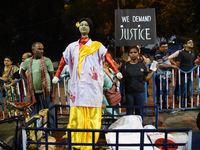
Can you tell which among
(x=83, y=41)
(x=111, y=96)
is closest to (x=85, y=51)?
(x=83, y=41)

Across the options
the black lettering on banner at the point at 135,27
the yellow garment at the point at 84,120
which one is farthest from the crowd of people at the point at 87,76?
the black lettering on banner at the point at 135,27

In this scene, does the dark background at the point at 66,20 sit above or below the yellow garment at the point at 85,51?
above

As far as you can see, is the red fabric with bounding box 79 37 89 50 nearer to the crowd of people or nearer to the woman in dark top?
the crowd of people

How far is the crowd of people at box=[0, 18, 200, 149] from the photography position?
252 cm

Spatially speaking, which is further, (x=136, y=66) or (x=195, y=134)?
(x=136, y=66)

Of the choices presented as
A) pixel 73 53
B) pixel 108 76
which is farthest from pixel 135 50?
pixel 73 53

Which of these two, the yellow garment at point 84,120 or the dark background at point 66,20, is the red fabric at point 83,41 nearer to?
the yellow garment at point 84,120

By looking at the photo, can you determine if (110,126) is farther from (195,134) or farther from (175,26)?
(175,26)

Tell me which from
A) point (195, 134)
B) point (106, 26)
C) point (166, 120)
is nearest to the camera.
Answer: point (195, 134)

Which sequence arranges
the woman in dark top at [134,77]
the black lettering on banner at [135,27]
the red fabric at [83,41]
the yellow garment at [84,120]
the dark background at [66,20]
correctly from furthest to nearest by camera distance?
the dark background at [66,20] < the black lettering on banner at [135,27] < the woman in dark top at [134,77] < the red fabric at [83,41] < the yellow garment at [84,120]

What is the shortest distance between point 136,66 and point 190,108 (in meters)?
2.58

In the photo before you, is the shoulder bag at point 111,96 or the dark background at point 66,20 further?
the dark background at point 66,20

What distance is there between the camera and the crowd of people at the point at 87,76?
2.52m

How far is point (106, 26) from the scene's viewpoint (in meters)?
16.2
